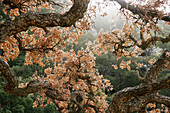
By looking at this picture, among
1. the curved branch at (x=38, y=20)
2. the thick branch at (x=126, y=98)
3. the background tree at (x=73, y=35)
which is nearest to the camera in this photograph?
the curved branch at (x=38, y=20)

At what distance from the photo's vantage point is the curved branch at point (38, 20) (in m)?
2.27

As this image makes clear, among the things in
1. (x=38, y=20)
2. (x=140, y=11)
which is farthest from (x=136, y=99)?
(x=38, y=20)

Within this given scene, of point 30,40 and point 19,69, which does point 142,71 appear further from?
point 30,40

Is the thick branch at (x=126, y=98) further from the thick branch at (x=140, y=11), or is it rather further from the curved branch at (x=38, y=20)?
the curved branch at (x=38, y=20)

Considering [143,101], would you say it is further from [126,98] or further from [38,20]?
[38,20]

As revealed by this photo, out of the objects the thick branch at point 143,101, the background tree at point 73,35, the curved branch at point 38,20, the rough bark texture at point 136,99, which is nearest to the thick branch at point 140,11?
the background tree at point 73,35

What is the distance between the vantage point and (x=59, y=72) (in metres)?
5.57

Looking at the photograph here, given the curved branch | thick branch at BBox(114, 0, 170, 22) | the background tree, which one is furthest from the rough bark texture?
the curved branch

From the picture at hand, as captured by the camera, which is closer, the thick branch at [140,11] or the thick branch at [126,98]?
the thick branch at [140,11]

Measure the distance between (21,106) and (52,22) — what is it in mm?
6238

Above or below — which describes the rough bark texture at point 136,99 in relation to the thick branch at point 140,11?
below

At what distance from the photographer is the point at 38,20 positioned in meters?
2.37

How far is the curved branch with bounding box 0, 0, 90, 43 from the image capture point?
227 centimetres

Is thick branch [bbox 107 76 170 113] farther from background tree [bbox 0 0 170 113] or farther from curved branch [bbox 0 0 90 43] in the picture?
curved branch [bbox 0 0 90 43]
